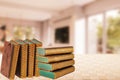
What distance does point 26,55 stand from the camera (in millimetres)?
726

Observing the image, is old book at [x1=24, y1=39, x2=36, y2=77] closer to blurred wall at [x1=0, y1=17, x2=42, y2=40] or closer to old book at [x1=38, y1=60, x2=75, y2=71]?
old book at [x1=38, y1=60, x2=75, y2=71]

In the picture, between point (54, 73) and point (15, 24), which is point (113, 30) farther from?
point (54, 73)

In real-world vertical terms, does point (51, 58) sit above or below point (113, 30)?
below

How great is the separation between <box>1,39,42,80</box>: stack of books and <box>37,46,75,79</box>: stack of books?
0.11 feet

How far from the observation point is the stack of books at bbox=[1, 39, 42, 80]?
0.70m

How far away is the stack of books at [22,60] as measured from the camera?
27.5 inches

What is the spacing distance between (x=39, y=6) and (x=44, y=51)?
5.55 m

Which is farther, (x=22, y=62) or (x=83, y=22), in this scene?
(x=83, y=22)

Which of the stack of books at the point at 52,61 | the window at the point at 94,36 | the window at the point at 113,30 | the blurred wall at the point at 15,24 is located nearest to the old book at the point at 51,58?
the stack of books at the point at 52,61

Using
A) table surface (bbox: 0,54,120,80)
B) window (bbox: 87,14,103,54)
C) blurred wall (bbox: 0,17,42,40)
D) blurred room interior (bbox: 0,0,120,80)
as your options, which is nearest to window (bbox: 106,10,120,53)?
blurred room interior (bbox: 0,0,120,80)

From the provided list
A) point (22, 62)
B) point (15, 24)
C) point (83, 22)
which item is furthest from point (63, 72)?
point (15, 24)

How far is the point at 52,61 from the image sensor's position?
706 millimetres

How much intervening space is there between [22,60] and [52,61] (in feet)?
0.43

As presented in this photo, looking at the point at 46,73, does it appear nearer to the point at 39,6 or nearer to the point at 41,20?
the point at 39,6
